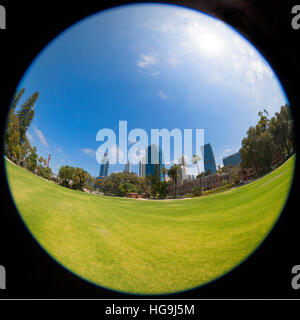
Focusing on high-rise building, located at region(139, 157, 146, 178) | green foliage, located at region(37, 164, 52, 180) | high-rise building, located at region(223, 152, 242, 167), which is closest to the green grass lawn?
green foliage, located at region(37, 164, 52, 180)

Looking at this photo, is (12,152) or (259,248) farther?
(12,152)

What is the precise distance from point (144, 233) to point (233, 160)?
1597 millimetres

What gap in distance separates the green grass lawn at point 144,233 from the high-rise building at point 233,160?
0.39 meters

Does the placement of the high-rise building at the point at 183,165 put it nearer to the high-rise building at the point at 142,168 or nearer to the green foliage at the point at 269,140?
the high-rise building at the point at 142,168

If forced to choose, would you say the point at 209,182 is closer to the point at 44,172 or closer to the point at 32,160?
the point at 44,172

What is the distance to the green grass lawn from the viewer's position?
1.74 metres

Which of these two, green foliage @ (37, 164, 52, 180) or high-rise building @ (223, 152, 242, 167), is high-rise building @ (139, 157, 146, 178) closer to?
high-rise building @ (223, 152, 242, 167)

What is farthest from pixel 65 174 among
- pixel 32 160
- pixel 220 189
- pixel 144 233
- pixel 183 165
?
pixel 220 189

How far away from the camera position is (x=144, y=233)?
2264mm

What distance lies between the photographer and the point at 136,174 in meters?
2.47

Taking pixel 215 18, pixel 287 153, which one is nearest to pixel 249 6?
pixel 215 18

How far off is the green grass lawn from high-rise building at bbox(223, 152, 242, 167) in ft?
1.29

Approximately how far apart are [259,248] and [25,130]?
3.26 meters
